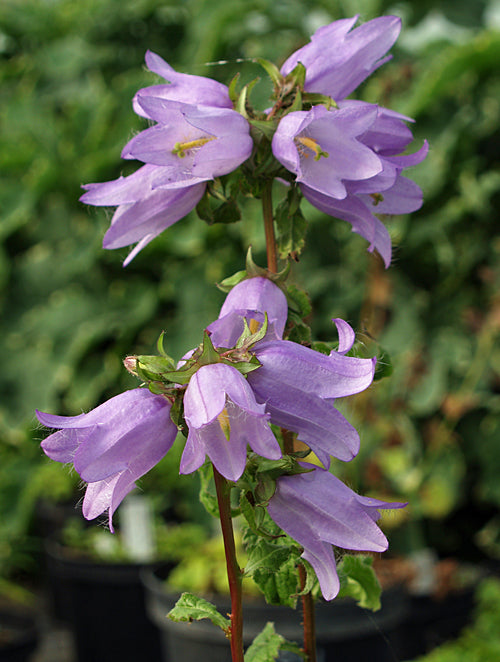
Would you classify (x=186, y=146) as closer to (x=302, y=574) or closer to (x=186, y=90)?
(x=186, y=90)

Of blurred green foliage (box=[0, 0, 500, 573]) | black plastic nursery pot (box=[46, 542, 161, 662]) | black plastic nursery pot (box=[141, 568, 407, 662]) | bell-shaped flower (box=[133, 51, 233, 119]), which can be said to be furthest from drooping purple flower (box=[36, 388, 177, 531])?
black plastic nursery pot (box=[46, 542, 161, 662])

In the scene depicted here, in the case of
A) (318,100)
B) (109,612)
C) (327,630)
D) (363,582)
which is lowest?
(109,612)

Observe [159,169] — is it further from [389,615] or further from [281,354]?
[389,615]

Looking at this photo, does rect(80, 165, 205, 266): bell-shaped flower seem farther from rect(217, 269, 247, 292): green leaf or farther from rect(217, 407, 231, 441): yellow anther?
rect(217, 407, 231, 441): yellow anther

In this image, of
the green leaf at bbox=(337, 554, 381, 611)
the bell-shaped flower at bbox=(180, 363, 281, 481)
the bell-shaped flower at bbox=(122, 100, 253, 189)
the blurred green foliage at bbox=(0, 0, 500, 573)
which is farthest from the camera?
the blurred green foliage at bbox=(0, 0, 500, 573)

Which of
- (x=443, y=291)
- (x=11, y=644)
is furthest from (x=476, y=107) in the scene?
(x=11, y=644)

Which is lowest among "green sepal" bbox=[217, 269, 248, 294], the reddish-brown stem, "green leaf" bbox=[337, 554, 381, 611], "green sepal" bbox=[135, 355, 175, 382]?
"green leaf" bbox=[337, 554, 381, 611]

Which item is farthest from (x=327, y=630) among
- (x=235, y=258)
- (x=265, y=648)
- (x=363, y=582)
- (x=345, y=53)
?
(x=235, y=258)

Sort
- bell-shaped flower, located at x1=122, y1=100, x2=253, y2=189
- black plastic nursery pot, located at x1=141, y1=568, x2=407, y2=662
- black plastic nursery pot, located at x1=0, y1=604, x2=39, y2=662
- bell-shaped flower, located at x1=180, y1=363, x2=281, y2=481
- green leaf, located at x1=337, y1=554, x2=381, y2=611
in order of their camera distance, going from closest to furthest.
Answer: bell-shaped flower, located at x1=180, y1=363, x2=281, y2=481 → bell-shaped flower, located at x1=122, y1=100, x2=253, y2=189 → green leaf, located at x1=337, y1=554, x2=381, y2=611 → black plastic nursery pot, located at x1=141, y1=568, x2=407, y2=662 → black plastic nursery pot, located at x1=0, y1=604, x2=39, y2=662
